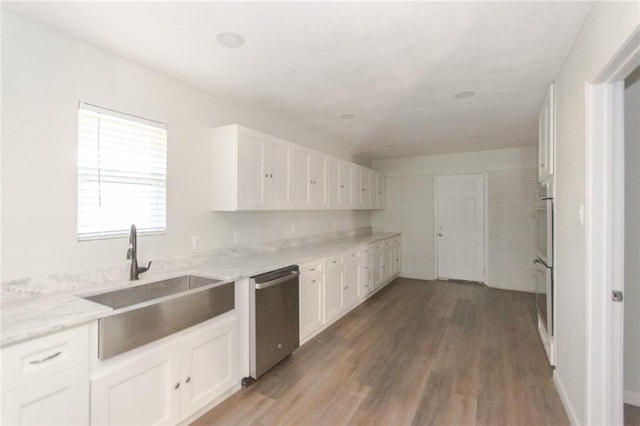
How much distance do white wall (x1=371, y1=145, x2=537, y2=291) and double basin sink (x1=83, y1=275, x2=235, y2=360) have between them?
15.3ft

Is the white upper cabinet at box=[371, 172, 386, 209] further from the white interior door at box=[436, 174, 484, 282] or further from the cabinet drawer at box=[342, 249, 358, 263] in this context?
the cabinet drawer at box=[342, 249, 358, 263]

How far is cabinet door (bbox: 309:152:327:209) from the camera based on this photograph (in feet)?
12.9

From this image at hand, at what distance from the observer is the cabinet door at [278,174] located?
3.23 meters

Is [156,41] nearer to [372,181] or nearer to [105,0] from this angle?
[105,0]

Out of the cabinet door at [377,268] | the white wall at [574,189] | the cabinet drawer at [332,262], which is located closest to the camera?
the white wall at [574,189]

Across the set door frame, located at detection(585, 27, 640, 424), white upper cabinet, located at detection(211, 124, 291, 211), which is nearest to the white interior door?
white upper cabinet, located at detection(211, 124, 291, 211)

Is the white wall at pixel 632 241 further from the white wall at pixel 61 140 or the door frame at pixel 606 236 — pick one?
the white wall at pixel 61 140

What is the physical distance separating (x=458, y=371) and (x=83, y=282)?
2957mm

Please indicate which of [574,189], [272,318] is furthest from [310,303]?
[574,189]

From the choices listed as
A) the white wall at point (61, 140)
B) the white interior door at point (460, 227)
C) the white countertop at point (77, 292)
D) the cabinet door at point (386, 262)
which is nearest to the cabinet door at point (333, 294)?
the white countertop at point (77, 292)

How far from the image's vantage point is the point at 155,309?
178 centimetres

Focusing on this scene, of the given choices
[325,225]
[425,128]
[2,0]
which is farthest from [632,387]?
[2,0]

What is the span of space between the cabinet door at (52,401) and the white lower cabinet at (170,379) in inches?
2.0

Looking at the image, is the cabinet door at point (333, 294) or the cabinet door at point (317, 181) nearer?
the cabinet door at point (333, 294)
